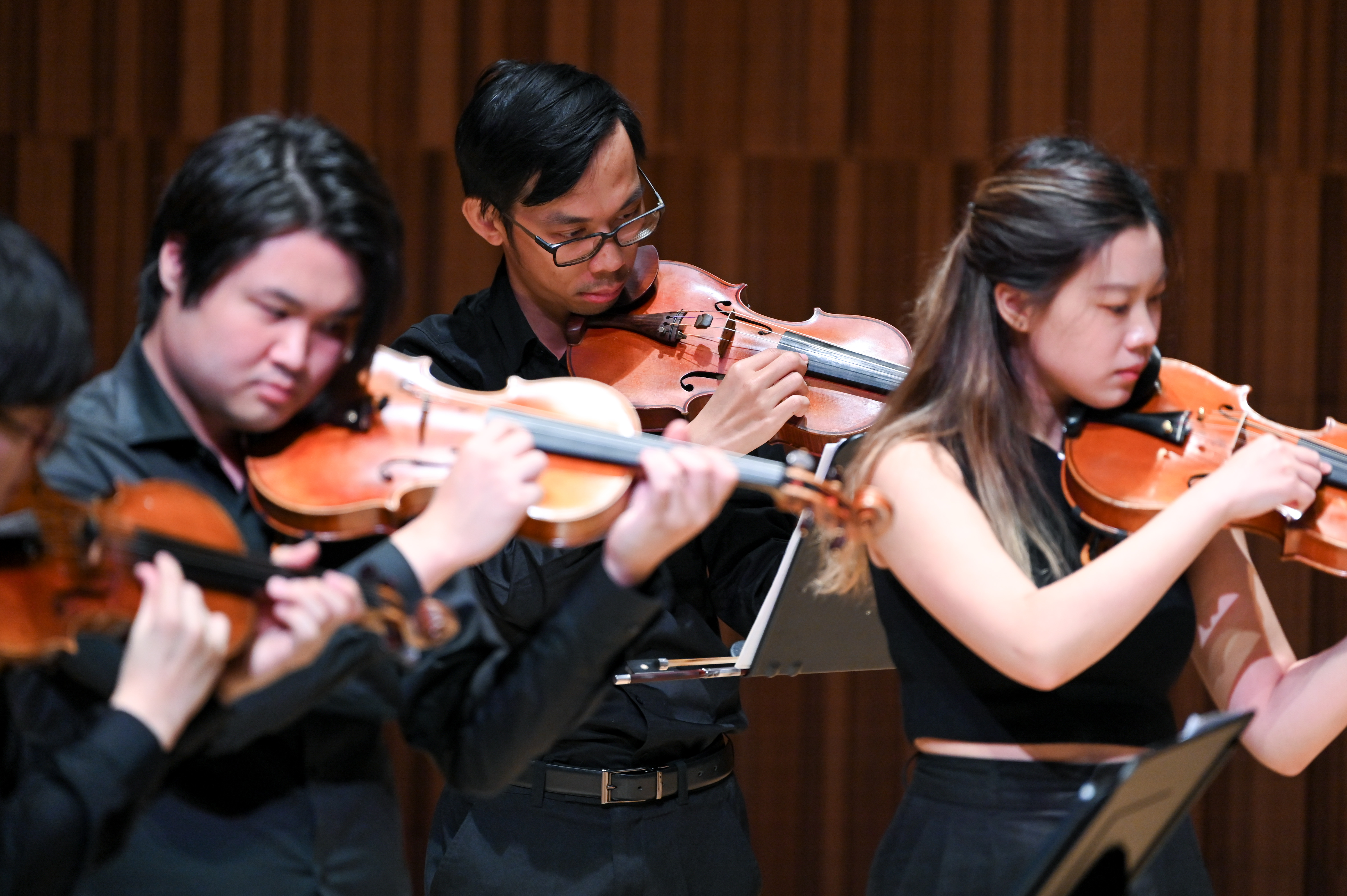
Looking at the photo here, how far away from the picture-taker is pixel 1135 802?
108cm

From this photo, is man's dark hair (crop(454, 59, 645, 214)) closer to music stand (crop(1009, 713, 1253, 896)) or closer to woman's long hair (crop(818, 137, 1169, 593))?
woman's long hair (crop(818, 137, 1169, 593))

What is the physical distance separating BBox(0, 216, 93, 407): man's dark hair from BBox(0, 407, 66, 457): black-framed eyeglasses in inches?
0.4

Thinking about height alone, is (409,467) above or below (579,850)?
above

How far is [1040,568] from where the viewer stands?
1.38 meters

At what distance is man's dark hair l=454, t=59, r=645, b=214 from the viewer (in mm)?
1809

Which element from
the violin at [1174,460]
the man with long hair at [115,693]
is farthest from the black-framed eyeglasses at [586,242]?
the man with long hair at [115,693]

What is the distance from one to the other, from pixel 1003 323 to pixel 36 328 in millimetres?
979

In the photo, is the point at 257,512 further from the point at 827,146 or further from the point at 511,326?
the point at 827,146

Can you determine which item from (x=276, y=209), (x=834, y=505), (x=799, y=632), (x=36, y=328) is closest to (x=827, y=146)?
(x=799, y=632)

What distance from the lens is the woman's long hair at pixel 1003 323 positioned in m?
1.38

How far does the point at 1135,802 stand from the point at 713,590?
951mm

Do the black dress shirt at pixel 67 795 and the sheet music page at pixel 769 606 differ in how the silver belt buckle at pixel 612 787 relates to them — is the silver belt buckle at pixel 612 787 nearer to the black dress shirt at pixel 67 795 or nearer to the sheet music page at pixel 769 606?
the sheet music page at pixel 769 606

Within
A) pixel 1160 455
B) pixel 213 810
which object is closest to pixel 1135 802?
pixel 1160 455

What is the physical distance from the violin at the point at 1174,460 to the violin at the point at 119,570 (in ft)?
2.31
